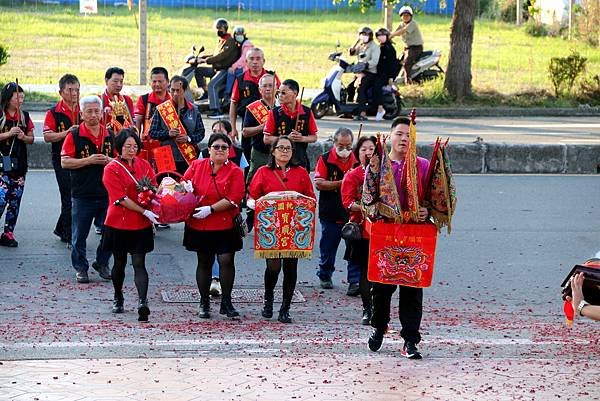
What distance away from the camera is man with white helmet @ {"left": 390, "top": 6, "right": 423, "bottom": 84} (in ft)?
79.4

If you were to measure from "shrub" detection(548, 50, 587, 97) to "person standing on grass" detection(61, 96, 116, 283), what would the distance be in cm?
1523

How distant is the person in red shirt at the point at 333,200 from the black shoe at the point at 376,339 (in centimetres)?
177

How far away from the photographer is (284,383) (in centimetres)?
777

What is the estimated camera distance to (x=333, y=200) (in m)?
10.7

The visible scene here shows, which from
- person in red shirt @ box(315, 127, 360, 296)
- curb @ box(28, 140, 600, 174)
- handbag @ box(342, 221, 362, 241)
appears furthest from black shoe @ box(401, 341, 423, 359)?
curb @ box(28, 140, 600, 174)

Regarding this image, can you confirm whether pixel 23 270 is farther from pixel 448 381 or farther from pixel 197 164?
pixel 448 381

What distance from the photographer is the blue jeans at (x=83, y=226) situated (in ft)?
35.1

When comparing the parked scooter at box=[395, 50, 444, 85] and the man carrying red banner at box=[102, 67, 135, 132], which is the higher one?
the man carrying red banner at box=[102, 67, 135, 132]

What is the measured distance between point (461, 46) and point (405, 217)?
51.3ft

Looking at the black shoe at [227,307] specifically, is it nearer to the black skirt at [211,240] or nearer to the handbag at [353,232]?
the black skirt at [211,240]

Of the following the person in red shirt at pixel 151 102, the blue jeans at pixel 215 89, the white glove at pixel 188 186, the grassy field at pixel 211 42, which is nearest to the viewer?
the white glove at pixel 188 186

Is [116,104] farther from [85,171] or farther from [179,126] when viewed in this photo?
[85,171]

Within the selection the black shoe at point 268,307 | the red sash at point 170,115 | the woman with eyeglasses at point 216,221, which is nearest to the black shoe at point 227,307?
the woman with eyeglasses at point 216,221

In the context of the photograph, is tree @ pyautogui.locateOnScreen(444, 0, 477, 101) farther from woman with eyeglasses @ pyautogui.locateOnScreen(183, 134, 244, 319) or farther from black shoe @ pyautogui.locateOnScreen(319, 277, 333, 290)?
woman with eyeglasses @ pyautogui.locateOnScreen(183, 134, 244, 319)
